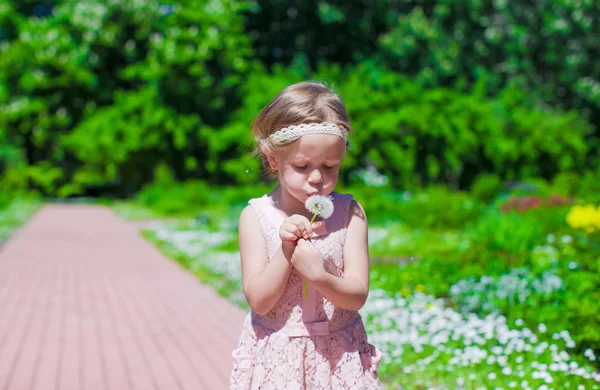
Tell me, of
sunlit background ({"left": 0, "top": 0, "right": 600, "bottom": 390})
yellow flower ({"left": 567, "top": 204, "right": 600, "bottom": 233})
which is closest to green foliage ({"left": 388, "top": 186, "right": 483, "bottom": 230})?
sunlit background ({"left": 0, "top": 0, "right": 600, "bottom": 390})

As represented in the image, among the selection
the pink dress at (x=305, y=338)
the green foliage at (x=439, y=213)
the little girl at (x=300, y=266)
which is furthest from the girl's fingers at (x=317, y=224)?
the green foliage at (x=439, y=213)

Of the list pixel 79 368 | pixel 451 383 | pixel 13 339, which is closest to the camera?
pixel 451 383

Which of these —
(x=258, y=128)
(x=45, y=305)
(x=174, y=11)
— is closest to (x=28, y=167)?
(x=174, y=11)

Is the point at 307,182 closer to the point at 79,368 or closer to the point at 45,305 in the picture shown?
the point at 79,368

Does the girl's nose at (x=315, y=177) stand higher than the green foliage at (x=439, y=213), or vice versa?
the girl's nose at (x=315, y=177)

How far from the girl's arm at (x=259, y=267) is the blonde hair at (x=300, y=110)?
255mm

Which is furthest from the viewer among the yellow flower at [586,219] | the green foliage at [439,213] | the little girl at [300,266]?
the green foliage at [439,213]

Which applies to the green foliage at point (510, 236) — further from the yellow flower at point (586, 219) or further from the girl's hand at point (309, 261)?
the girl's hand at point (309, 261)

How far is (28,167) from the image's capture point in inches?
1214

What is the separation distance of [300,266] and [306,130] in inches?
15.4

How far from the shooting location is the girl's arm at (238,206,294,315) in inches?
77.5

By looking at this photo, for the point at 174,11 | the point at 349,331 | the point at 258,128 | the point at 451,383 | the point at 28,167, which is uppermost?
the point at 174,11

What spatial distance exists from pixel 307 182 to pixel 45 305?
6.22m

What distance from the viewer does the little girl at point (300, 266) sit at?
199 centimetres
